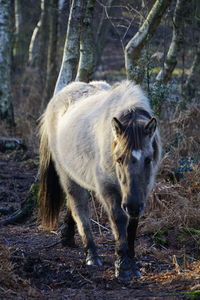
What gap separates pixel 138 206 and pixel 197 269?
105 cm

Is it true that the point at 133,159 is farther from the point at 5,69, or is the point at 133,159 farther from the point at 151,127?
the point at 5,69

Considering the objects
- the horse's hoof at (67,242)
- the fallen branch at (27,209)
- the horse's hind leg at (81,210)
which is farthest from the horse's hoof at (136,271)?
the fallen branch at (27,209)

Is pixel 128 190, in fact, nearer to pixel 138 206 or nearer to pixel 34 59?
pixel 138 206

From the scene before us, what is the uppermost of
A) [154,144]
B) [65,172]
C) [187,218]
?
[154,144]

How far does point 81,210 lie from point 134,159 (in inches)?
70.3

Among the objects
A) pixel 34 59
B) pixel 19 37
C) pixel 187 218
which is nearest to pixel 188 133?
pixel 187 218

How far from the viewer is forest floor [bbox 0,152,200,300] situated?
15.4 feet

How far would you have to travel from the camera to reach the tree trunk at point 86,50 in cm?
848

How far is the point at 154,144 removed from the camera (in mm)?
5258

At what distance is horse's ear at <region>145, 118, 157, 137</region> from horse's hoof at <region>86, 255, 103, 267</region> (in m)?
1.63

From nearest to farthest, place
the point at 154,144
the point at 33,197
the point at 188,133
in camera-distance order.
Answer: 1. the point at 154,144
2. the point at 33,197
3. the point at 188,133

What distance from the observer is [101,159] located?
5430 millimetres

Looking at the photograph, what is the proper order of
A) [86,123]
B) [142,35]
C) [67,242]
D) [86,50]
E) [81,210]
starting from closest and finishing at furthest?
[86,123] < [81,210] < [67,242] < [86,50] < [142,35]

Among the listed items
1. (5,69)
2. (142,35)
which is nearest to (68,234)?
(142,35)
